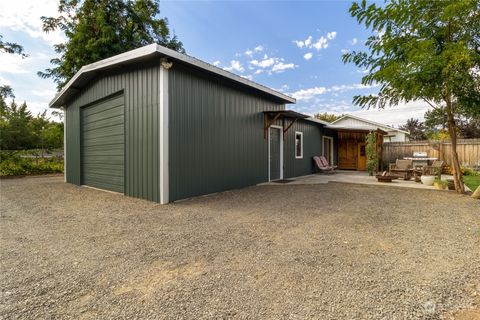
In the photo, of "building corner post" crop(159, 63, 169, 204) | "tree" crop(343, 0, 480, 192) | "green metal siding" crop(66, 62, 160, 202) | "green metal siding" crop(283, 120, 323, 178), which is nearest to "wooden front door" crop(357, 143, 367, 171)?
"green metal siding" crop(283, 120, 323, 178)

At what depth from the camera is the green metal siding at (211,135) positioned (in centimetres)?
535

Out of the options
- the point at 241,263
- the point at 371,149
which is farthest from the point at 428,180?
the point at 241,263

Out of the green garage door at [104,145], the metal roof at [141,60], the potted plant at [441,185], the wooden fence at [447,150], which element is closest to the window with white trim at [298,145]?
the metal roof at [141,60]

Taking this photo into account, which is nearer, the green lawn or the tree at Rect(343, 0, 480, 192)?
the tree at Rect(343, 0, 480, 192)

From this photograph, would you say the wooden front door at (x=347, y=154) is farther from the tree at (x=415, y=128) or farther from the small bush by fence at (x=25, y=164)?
the tree at (x=415, y=128)

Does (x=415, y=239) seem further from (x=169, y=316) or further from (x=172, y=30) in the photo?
(x=172, y=30)

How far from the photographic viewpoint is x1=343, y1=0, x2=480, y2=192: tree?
16.6 feet

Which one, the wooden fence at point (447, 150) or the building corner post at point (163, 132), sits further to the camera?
the wooden fence at point (447, 150)

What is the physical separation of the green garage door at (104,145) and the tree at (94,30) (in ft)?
20.5

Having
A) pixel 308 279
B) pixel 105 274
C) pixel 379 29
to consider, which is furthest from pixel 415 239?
pixel 379 29

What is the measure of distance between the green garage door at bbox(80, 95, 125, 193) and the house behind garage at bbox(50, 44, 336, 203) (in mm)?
28

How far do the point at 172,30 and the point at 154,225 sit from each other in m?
15.5

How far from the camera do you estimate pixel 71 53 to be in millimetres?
12492

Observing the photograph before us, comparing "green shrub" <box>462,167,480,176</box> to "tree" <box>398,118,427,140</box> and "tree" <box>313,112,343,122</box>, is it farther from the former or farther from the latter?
"tree" <box>398,118,427,140</box>
